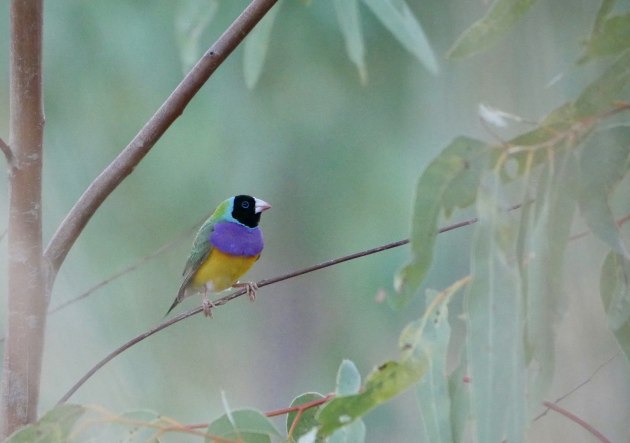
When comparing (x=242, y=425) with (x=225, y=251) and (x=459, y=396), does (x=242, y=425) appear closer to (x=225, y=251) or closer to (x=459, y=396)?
(x=459, y=396)

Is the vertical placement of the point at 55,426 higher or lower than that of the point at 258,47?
lower

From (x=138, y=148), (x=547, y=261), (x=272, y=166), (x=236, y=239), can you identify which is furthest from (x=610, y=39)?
(x=272, y=166)

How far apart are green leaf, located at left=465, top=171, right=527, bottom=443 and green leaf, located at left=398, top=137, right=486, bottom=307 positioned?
0.02 meters

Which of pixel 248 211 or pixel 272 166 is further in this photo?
pixel 272 166

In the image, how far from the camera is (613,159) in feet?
2.82

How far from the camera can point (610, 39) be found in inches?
33.7

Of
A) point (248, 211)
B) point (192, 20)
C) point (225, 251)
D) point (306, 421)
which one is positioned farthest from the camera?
point (248, 211)

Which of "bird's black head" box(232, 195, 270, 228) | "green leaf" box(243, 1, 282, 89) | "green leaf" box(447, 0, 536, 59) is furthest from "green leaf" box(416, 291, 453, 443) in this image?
"bird's black head" box(232, 195, 270, 228)

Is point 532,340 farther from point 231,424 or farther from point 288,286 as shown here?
point 288,286

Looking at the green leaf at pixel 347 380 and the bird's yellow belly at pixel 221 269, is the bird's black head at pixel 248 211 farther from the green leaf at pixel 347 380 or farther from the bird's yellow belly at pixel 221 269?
the green leaf at pixel 347 380

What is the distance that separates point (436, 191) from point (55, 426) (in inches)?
16.4

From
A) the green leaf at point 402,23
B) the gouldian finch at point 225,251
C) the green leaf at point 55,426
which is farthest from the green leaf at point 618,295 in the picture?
the gouldian finch at point 225,251

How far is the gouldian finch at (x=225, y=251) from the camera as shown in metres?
1.85

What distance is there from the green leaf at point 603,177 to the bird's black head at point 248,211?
1.12 meters
